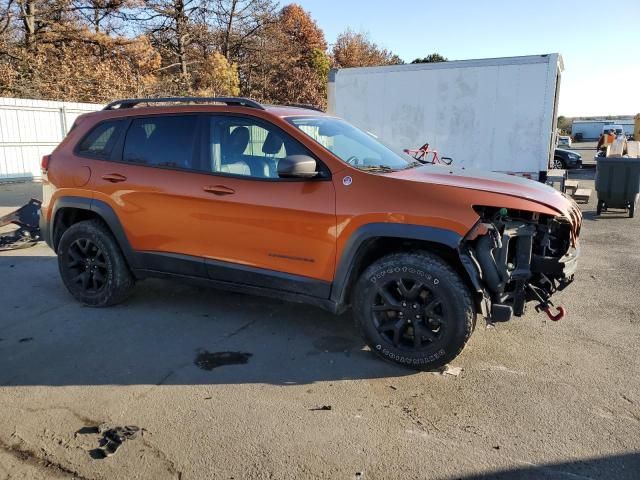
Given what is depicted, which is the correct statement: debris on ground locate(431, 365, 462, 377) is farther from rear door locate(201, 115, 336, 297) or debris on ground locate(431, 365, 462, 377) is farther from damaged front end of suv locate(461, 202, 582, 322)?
rear door locate(201, 115, 336, 297)

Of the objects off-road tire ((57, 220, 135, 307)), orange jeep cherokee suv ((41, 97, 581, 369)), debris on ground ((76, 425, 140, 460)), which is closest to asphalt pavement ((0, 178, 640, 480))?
debris on ground ((76, 425, 140, 460))

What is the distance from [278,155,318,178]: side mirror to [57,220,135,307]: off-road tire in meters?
2.05

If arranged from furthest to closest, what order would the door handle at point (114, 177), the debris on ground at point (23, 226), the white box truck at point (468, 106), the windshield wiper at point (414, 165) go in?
the white box truck at point (468, 106), the debris on ground at point (23, 226), the door handle at point (114, 177), the windshield wiper at point (414, 165)

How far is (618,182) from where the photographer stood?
410 inches

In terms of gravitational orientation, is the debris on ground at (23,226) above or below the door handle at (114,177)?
below

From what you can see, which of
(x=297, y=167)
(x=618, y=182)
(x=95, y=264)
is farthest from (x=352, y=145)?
(x=618, y=182)

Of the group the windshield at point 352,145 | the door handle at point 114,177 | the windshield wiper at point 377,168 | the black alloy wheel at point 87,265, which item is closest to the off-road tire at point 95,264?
the black alloy wheel at point 87,265

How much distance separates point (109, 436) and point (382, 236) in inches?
84.3

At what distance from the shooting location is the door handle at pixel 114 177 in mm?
4676

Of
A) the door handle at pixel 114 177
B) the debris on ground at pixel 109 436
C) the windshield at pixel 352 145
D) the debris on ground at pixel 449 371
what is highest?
the windshield at pixel 352 145

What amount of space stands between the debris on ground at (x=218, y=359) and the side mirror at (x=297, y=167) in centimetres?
142

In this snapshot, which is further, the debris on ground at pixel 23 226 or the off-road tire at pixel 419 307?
the debris on ground at pixel 23 226

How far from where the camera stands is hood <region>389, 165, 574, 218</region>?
364 cm

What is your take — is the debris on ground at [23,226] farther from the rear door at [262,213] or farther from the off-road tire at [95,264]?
the rear door at [262,213]
